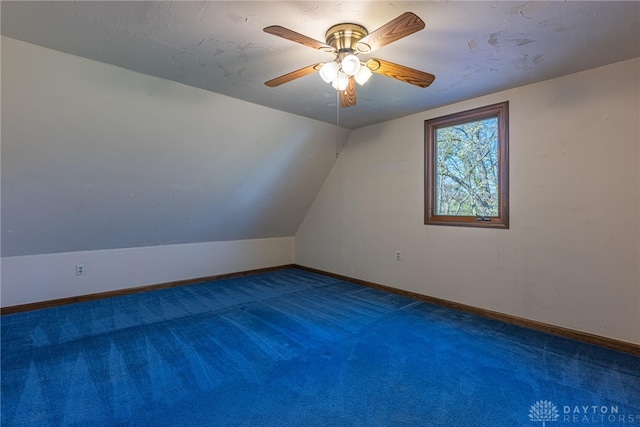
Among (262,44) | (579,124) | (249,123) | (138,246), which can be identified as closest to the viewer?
(262,44)

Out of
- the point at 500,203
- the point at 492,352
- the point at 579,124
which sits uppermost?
the point at 579,124

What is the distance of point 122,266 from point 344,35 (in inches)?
154

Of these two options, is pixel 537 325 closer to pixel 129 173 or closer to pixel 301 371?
pixel 301 371

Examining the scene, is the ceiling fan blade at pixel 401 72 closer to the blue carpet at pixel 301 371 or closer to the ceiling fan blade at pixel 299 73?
the ceiling fan blade at pixel 299 73

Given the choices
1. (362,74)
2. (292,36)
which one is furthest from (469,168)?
(292,36)

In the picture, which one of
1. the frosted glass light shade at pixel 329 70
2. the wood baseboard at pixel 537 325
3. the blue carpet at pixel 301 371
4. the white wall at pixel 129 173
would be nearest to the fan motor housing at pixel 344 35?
the frosted glass light shade at pixel 329 70

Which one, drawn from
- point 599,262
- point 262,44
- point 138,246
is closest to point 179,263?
point 138,246

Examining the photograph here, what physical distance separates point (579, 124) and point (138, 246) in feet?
16.5

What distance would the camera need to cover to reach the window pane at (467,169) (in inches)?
123

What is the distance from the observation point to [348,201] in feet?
15.0

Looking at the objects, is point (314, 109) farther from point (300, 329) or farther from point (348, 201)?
point (300, 329)

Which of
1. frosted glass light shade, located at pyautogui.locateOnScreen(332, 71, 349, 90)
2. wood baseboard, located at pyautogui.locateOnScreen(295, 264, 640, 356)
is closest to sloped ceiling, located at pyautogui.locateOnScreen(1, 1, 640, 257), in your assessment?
frosted glass light shade, located at pyautogui.locateOnScreen(332, 71, 349, 90)

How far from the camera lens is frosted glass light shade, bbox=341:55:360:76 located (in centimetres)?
177

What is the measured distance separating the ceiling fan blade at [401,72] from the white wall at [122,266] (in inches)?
148
